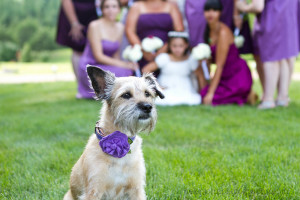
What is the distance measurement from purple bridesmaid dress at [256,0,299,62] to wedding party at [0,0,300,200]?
20mm

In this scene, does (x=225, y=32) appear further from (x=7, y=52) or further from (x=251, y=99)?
(x=7, y=52)

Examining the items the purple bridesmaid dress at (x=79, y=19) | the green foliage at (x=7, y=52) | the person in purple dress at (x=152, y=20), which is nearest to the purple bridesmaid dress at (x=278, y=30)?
the person in purple dress at (x=152, y=20)

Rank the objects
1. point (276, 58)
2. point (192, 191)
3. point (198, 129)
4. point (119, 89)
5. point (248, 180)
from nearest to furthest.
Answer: point (119, 89) → point (192, 191) → point (248, 180) → point (198, 129) → point (276, 58)

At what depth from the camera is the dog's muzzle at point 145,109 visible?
279 centimetres

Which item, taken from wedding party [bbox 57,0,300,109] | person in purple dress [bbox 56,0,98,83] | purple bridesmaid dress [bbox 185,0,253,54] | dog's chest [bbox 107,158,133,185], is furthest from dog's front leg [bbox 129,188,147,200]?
person in purple dress [bbox 56,0,98,83]

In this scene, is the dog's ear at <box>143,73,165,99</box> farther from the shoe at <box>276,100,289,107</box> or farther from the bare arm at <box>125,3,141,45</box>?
the bare arm at <box>125,3,141,45</box>

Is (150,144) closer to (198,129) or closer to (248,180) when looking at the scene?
(198,129)

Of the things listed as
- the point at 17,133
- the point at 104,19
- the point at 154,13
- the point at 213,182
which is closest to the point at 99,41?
the point at 104,19

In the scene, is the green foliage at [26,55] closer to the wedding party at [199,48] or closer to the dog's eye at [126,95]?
the wedding party at [199,48]

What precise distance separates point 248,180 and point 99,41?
6198 millimetres

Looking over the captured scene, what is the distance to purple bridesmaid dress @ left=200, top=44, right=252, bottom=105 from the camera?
8.02m

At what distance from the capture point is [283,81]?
7.59 metres

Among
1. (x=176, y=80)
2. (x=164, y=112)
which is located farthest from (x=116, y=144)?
(x=176, y=80)

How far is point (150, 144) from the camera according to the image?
4918 mm
